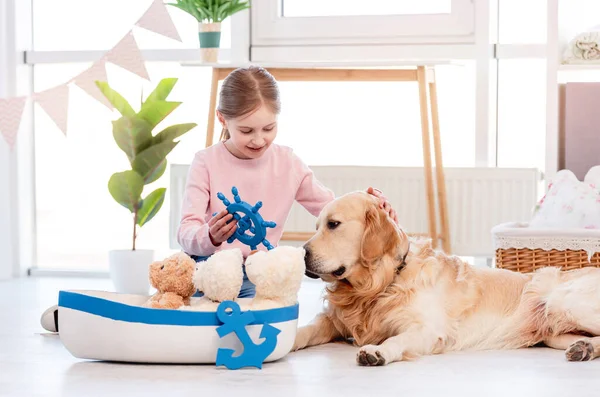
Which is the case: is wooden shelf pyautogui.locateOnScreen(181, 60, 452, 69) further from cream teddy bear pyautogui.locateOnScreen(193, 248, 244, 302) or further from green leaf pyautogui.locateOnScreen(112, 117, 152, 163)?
cream teddy bear pyautogui.locateOnScreen(193, 248, 244, 302)

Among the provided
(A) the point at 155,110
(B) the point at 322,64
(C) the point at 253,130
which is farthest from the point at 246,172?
(B) the point at 322,64

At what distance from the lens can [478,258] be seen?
410 centimetres

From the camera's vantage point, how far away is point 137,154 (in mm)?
3613

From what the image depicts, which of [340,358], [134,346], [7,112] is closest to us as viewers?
[134,346]

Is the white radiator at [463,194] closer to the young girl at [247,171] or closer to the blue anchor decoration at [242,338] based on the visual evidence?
the young girl at [247,171]

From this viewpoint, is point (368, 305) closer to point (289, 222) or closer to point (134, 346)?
point (134, 346)

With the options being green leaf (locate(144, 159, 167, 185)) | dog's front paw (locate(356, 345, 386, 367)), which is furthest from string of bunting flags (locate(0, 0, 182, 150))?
dog's front paw (locate(356, 345, 386, 367))

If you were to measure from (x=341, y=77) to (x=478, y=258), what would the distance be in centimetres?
111

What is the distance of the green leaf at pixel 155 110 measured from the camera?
11.7 ft

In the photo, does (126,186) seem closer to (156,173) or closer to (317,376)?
(156,173)

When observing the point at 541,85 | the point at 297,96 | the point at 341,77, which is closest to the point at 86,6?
the point at 297,96

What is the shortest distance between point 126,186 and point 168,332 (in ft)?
5.50

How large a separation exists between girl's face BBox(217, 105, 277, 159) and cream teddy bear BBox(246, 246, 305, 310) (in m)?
0.45

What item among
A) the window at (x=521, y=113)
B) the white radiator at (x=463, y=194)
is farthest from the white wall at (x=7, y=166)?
the window at (x=521, y=113)
